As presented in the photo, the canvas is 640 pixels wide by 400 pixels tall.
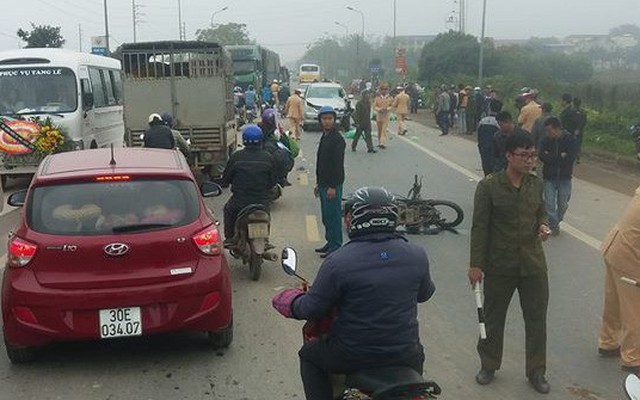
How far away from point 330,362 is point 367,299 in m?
0.33

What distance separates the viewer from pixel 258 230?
25.5ft

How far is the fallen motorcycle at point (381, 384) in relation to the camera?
9.95 ft

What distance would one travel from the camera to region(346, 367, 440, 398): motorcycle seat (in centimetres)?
303

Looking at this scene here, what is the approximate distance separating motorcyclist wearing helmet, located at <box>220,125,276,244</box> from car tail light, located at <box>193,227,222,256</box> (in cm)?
229

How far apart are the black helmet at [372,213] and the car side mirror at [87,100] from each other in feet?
43.0

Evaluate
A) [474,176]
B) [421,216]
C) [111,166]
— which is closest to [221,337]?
[111,166]

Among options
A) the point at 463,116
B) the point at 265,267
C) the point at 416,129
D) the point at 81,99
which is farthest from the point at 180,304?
the point at 416,129

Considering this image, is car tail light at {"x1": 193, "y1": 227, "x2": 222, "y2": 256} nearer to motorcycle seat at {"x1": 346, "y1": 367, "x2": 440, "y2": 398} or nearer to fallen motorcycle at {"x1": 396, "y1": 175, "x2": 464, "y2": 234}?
motorcycle seat at {"x1": 346, "y1": 367, "x2": 440, "y2": 398}

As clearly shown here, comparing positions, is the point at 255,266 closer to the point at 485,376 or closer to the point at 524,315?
the point at 485,376

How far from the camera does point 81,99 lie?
50.5ft

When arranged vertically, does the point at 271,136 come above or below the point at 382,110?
above

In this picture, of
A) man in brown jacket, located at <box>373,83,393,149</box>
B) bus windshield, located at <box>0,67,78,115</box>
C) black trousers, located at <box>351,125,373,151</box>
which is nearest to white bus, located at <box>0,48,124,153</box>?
bus windshield, located at <box>0,67,78,115</box>

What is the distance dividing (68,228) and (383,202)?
2.79 metres

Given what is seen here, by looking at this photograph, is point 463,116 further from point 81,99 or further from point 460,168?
point 81,99
